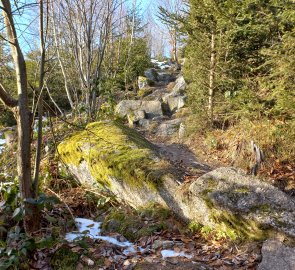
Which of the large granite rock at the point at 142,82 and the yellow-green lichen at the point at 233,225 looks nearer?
the yellow-green lichen at the point at 233,225

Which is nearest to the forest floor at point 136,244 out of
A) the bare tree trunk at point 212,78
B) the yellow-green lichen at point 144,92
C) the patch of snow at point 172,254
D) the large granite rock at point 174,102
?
the patch of snow at point 172,254

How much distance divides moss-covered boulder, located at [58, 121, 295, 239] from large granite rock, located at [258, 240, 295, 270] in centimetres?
13

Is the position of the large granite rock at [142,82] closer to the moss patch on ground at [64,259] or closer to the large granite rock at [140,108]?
the large granite rock at [140,108]

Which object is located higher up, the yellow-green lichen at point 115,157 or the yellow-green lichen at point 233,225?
the yellow-green lichen at point 115,157

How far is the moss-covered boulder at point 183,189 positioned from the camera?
10.0ft

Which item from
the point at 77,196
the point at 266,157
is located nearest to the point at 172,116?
the point at 266,157

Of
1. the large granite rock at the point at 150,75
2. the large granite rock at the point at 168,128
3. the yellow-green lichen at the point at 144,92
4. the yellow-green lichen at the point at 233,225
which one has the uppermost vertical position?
the large granite rock at the point at 150,75

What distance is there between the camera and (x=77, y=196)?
453cm

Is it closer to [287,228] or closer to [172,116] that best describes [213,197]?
[287,228]

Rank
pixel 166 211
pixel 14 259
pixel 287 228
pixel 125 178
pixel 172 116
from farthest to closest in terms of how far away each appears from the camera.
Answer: pixel 172 116 → pixel 125 178 → pixel 166 211 → pixel 287 228 → pixel 14 259

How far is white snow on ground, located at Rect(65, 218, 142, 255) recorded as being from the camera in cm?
309

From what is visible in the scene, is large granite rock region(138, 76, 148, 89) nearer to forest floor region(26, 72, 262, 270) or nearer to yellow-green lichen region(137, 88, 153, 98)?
yellow-green lichen region(137, 88, 153, 98)

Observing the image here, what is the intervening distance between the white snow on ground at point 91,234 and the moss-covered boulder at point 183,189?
69 centimetres

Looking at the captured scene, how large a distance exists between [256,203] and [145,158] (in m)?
1.79
